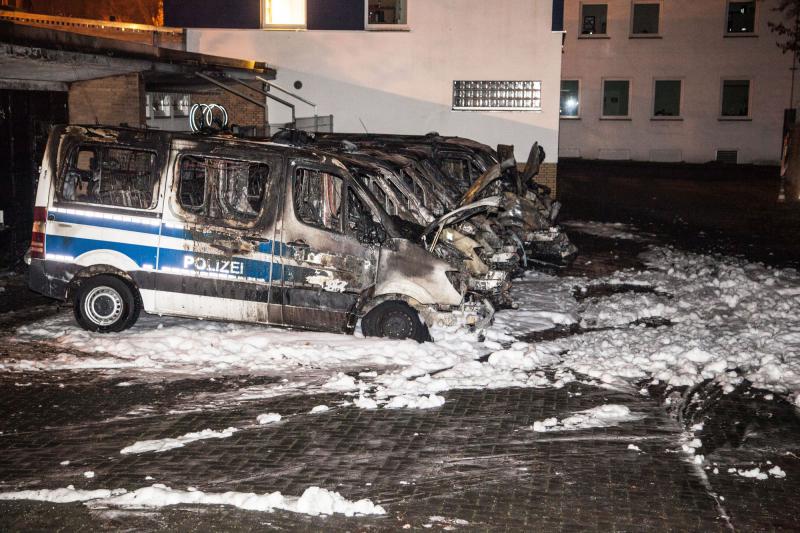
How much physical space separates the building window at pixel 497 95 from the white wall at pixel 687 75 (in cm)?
2101

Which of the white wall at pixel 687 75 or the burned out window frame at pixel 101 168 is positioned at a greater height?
the white wall at pixel 687 75

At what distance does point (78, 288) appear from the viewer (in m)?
9.86

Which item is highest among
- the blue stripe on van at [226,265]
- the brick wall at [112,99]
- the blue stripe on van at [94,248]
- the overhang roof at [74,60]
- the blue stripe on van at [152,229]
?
the overhang roof at [74,60]

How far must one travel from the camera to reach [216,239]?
377 inches

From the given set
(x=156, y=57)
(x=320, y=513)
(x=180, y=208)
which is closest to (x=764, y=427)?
(x=320, y=513)

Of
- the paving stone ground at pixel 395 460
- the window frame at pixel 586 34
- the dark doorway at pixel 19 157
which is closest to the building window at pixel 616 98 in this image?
the window frame at pixel 586 34

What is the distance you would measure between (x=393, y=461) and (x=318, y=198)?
13.3 ft

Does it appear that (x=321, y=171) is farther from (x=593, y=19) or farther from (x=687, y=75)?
(x=593, y=19)

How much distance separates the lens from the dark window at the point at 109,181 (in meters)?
9.83

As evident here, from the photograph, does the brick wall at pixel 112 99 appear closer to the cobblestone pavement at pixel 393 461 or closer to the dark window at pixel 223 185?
the dark window at pixel 223 185

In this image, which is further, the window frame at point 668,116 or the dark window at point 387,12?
the window frame at point 668,116

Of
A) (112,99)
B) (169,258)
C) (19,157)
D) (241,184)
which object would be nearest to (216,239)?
(169,258)

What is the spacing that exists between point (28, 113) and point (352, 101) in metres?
11.5

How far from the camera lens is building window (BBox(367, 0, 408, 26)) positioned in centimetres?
2416
